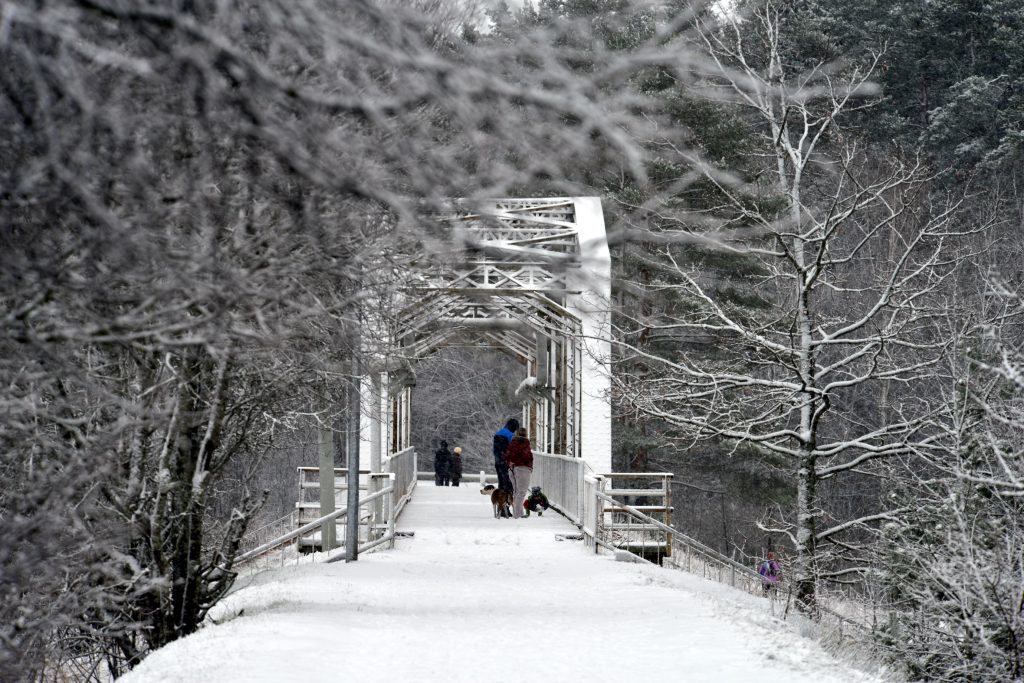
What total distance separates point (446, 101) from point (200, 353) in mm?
6867

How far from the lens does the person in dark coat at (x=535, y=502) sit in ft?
76.2

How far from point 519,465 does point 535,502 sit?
3.58 ft

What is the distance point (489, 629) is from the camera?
11.0 metres

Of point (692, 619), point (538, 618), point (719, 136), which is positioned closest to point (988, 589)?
point (692, 619)

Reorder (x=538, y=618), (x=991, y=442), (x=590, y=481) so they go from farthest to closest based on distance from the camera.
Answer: (x=590, y=481)
(x=538, y=618)
(x=991, y=442)

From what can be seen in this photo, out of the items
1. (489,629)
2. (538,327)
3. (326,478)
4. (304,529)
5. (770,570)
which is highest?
(538,327)

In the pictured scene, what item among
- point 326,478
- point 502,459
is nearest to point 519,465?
point 502,459

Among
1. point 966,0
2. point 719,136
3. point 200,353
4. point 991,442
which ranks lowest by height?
point 991,442

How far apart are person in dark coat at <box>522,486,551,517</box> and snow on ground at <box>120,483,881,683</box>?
233 inches

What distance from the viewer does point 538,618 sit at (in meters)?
11.7

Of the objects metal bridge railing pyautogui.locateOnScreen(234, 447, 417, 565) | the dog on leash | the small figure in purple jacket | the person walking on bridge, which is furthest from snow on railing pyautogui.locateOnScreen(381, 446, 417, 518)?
the small figure in purple jacket

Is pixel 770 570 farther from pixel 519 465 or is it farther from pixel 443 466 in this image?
pixel 443 466

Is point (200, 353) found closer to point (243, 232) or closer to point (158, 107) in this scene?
point (243, 232)

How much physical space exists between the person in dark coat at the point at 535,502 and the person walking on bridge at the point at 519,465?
17 centimetres
